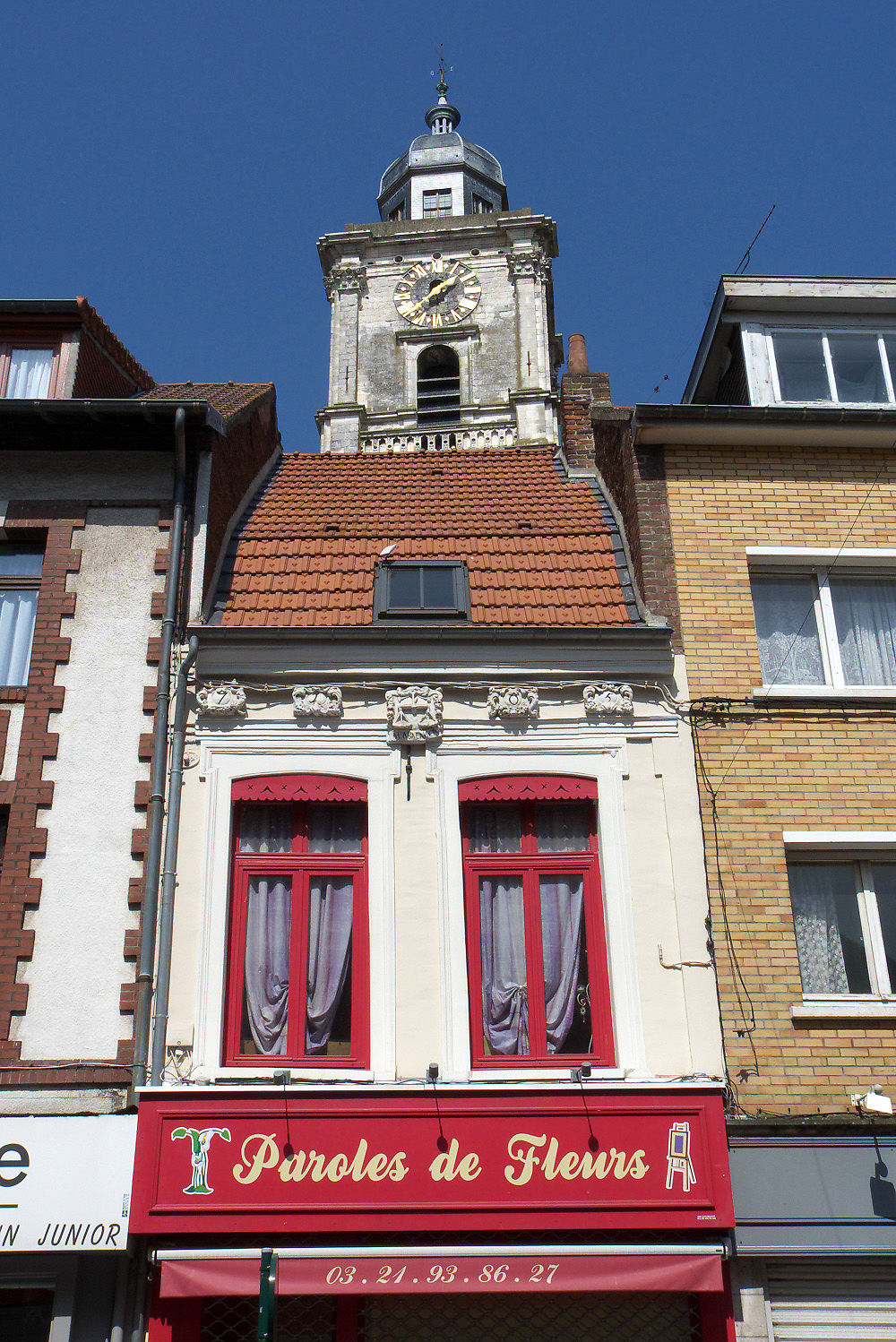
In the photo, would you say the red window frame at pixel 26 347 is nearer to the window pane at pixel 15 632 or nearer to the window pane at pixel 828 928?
the window pane at pixel 15 632

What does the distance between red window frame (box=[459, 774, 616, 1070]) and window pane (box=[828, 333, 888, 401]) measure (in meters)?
5.64

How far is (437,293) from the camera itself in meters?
39.3

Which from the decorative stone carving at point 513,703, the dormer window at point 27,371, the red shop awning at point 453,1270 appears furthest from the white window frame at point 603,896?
the dormer window at point 27,371

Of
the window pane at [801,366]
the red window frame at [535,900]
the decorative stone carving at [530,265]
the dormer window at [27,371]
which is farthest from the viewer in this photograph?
the decorative stone carving at [530,265]

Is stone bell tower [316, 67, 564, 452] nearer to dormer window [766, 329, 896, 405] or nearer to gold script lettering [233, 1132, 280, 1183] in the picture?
dormer window [766, 329, 896, 405]

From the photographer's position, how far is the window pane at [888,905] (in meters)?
9.94

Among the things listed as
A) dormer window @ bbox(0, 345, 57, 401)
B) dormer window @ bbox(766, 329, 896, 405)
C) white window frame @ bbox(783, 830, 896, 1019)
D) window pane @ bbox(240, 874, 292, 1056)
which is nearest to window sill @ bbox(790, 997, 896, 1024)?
white window frame @ bbox(783, 830, 896, 1019)

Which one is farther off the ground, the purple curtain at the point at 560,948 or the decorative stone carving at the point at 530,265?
the decorative stone carving at the point at 530,265

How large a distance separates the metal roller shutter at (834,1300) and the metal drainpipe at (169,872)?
4749mm

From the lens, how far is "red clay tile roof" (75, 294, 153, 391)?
12961 mm

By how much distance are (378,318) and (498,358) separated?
14.0 feet

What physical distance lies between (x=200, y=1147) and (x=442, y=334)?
3251cm

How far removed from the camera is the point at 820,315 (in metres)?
13.4

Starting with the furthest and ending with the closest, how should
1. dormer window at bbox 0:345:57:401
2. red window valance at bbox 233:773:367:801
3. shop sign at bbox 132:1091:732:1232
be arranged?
dormer window at bbox 0:345:57:401 < red window valance at bbox 233:773:367:801 < shop sign at bbox 132:1091:732:1232
